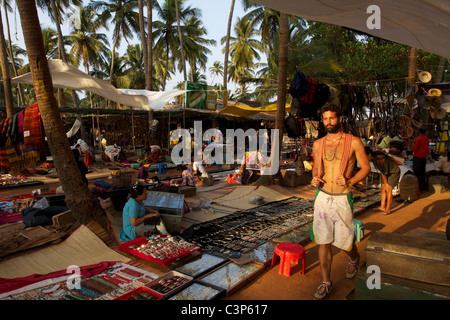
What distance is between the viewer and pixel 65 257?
13.1 feet

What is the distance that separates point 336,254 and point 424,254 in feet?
5.81

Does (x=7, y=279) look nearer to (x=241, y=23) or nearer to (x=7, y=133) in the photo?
(x=7, y=133)

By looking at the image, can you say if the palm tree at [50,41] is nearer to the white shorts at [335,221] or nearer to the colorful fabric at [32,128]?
the colorful fabric at [32,128]

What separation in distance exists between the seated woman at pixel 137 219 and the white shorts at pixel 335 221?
248cm

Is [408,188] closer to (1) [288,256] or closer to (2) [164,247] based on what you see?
(1) [288,256]

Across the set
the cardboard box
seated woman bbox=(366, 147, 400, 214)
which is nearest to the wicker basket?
seated woman bbox=(366, 147, 400, 214)

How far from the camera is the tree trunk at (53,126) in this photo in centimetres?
431

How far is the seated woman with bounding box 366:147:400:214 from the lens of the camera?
625cm

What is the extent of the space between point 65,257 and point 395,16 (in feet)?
16.8

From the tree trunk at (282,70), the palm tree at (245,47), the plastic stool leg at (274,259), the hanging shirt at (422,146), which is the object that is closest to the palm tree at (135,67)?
the palm tree at (245,47)

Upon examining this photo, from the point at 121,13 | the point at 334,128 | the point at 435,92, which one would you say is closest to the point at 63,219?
the point at 334,128

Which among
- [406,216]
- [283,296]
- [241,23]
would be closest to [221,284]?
[283,296]
